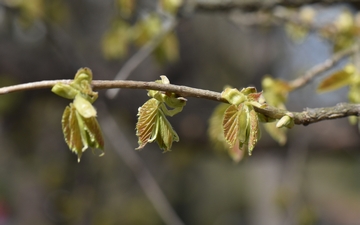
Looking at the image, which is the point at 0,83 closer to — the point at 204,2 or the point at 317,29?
the point at 204,2

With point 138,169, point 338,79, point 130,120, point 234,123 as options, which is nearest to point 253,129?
point 234,123

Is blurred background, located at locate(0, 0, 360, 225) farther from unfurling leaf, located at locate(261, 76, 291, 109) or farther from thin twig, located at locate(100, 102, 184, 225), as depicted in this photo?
unfurling leaf, located at locate(261, 76, 291, 109)

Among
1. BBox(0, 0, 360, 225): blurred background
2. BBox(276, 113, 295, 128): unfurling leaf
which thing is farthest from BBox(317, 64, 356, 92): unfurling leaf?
BBox(0, 0, 360, 225): blurred background

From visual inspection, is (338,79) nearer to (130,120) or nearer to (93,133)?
(93,133)

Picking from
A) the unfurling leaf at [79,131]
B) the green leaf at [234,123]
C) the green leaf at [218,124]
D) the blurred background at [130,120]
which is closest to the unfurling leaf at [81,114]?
the unfurling leaf at [79,131]

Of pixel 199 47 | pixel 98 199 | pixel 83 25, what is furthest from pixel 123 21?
pixel 98 199

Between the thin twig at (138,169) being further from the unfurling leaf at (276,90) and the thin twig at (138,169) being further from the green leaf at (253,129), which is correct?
the green leaf at (253,129)
